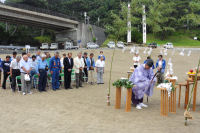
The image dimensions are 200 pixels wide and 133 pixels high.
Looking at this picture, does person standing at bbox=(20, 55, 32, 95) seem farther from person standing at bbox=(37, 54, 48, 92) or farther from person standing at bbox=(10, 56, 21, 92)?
person standing at bbox=(10, 56, 21, 92)

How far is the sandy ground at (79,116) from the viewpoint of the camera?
611 cm

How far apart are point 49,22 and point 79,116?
42025 millimetres

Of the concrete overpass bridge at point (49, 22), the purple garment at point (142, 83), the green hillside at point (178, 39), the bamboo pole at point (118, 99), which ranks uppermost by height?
the concrete overpass bridge at point (49, 22)

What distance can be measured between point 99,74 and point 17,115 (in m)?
7.18

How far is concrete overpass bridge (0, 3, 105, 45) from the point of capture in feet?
131

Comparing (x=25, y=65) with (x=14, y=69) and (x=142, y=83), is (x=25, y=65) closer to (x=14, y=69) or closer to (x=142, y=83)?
(x=14, y=69)

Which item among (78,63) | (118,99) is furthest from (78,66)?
(118,99)

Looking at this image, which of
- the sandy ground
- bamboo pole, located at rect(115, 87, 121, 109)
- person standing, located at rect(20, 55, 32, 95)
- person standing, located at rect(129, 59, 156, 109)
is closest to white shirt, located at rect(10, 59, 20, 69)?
person standing, located at rect(20, 55, 32, 95)

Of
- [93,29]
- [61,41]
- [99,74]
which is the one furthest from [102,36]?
[99,74]

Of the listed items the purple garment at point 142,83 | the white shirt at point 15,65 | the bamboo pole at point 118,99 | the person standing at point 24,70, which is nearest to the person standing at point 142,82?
the purple garment at point 142,83

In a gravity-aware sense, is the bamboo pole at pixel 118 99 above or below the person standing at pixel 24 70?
below

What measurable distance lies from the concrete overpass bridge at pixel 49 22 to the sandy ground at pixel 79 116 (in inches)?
1290

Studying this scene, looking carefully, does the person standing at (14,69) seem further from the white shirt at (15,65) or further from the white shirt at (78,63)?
the white shirt at (78,63)

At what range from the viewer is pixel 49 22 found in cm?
4678
